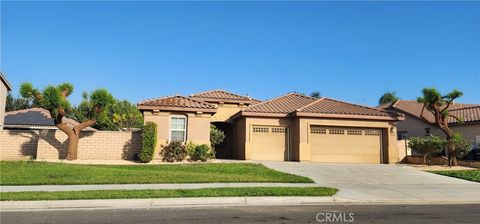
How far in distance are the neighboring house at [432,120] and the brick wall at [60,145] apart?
64.3 ft

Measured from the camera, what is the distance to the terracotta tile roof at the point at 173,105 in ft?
70.9

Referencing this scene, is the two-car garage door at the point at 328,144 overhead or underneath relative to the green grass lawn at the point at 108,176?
overhead

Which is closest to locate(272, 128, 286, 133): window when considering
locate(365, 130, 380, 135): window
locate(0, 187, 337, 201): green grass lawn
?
locate(365, 130, 380, 135): window

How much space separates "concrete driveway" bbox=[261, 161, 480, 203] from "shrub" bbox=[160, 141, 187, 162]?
16.9 feet

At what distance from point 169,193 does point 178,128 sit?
1079cm

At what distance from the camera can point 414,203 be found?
11.4m

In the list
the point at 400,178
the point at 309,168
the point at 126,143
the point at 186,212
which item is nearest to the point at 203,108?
the point at 126,143

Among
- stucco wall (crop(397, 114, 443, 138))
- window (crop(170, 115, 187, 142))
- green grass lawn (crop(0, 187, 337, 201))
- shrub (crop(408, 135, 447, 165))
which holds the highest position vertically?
stucco wall (crop(397, 114, 443, 138))

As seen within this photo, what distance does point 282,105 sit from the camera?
83.9 ft

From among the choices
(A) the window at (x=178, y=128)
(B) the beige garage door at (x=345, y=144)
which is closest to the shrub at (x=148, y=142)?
(A) the window at (x=178, y=128)

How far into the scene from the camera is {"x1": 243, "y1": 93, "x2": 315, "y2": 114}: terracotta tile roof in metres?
24.0

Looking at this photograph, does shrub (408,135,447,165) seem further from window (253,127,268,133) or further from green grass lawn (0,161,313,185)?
green grass lawn (0,161,313,185)

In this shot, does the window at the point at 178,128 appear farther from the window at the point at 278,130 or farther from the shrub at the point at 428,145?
the shrub at the point at 428,145

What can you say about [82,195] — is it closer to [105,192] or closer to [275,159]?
[105,192]
